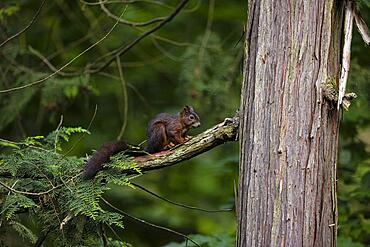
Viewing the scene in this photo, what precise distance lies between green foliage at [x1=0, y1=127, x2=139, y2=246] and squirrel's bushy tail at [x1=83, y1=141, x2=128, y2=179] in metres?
0.04

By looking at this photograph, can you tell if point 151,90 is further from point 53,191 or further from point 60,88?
point 53,191

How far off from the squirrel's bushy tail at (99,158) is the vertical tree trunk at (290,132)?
0.70m

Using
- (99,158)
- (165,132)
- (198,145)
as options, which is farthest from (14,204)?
(165,132)

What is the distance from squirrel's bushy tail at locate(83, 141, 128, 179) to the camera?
3770 mm

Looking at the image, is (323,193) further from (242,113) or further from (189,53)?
(189,53)

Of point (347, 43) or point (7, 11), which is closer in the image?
point (347, 43)

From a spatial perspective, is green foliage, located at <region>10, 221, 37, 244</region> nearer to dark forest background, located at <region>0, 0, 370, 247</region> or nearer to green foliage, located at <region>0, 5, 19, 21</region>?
dark forest background, located at <region>0, 0, 370, 247</region>

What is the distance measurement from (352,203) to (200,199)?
332 cm

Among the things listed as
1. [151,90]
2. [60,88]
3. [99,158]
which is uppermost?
[151,90]

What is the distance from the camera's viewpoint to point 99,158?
3.80 m

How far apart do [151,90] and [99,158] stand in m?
4.57

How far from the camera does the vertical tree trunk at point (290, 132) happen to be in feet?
11.3

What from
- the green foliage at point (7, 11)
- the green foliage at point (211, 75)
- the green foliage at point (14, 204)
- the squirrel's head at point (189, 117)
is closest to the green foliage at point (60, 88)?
the green foliage at point (7, 11)

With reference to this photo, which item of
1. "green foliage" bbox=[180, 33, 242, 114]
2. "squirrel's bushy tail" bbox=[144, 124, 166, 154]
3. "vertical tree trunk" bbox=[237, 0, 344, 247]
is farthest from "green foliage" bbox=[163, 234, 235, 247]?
"vertical tree trunk" bbox=[237, 0, 344, 247]
